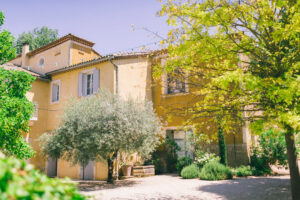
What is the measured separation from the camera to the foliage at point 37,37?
1406 inches

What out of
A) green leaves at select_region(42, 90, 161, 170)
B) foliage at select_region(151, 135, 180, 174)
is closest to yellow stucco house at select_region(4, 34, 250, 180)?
foliage at select_region(151, 135, 180, 174)

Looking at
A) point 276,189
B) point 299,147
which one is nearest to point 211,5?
point 276,189

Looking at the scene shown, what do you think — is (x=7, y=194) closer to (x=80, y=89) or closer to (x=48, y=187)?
(x=48, y=187)

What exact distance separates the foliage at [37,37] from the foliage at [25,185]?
37.6 m

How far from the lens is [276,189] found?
8.49m

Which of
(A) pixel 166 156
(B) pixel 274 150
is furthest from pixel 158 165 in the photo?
(B) pixel 274 150

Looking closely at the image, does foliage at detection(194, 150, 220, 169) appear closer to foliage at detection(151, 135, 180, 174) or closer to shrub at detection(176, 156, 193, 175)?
shrub at detection(176, 156, 193, 175)

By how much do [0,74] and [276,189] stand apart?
10.1 meters

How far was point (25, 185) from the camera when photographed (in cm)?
151

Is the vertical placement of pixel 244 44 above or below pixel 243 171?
above

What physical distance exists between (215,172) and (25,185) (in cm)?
1103

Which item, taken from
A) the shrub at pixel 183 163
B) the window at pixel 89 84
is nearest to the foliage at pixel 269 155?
the shrub at pixel 183 163

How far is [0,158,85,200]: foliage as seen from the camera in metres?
1.42

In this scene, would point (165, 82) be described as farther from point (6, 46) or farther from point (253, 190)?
point (6, 46)
